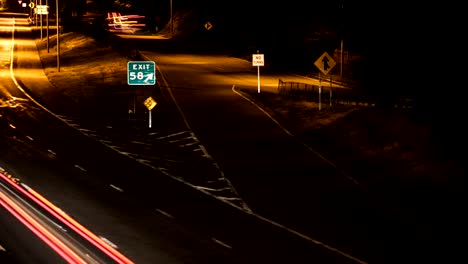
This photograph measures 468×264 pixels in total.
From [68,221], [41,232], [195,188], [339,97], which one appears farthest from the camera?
[339,97]

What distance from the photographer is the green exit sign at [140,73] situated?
35906 mm

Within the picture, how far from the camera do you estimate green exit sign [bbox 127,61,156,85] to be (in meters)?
35.9

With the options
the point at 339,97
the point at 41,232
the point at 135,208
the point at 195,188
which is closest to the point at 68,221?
the point at 41,232

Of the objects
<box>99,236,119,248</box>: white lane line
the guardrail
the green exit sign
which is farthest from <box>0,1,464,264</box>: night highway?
the guardrail

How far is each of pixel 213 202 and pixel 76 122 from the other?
17.5 metres

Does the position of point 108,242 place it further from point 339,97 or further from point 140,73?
point 339,97

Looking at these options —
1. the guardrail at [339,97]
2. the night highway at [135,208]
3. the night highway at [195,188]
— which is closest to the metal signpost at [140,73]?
the night highway at [195,188]

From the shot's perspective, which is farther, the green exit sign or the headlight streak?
the green exit sign

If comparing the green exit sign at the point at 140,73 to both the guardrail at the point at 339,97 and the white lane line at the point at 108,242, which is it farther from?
the white lane line at the point at 108,242

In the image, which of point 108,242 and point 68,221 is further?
point 68,221

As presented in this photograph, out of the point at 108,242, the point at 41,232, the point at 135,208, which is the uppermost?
the point at 41,232

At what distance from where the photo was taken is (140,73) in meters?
36.1

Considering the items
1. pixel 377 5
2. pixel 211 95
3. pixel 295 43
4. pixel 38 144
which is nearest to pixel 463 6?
pixel 377 5

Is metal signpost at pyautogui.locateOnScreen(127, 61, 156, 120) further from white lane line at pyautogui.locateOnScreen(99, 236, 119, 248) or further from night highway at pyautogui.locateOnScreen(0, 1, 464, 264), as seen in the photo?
white lane line at pyautogui.locateOnScreen(99, 236, 119, 248)
